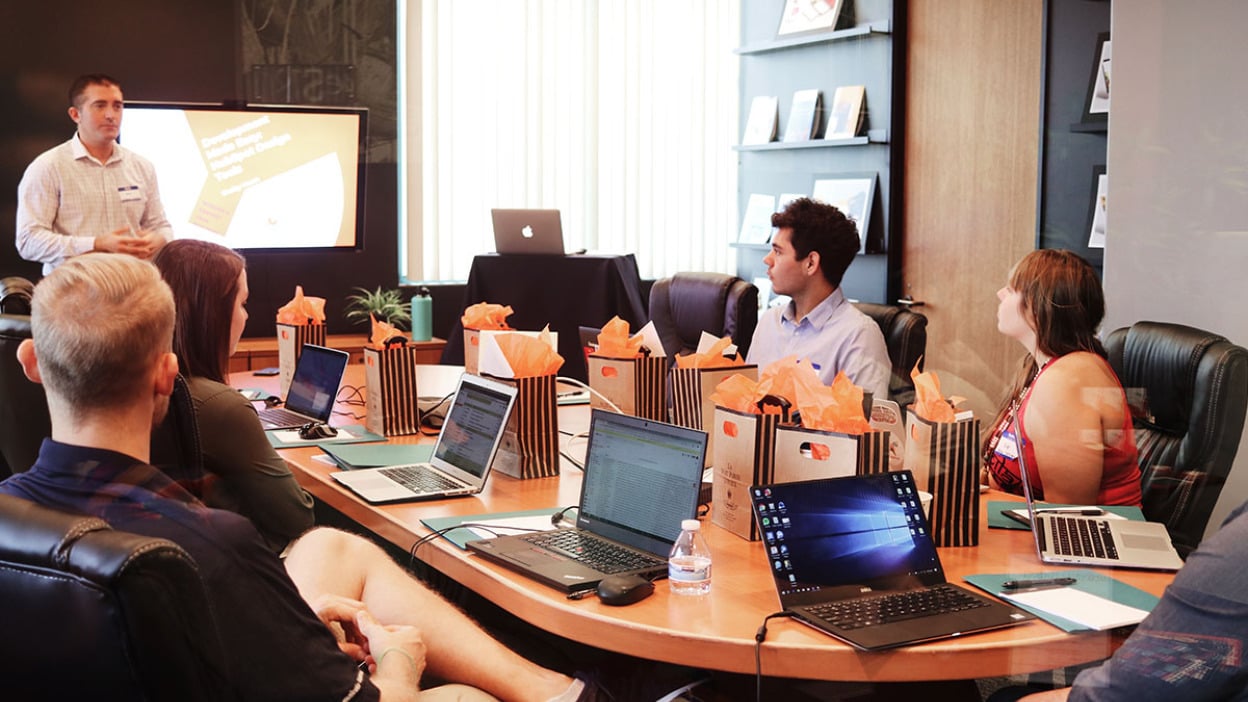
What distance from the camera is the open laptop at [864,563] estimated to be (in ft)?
5.62

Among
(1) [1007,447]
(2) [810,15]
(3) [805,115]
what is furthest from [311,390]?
(2) [810,15]

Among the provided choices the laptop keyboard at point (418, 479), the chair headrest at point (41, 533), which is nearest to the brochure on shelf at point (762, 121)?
the laptop keyboard at point (418, 479)

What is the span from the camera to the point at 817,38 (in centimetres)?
526

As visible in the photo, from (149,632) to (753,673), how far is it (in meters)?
0.89

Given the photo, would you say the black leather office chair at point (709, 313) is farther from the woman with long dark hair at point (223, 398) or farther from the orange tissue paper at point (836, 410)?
the orange tissue paper at point (836, 410)

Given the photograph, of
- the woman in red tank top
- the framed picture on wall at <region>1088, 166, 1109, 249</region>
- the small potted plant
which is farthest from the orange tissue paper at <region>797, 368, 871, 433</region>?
the small potted plant

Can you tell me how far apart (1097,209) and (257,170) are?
3.42 m

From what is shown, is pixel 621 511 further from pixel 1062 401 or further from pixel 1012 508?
pixel 1062 401

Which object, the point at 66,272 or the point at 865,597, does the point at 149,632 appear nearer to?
the point at 66,272

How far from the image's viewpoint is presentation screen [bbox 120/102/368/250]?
15.9ft

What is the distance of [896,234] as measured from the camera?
504 centimetres

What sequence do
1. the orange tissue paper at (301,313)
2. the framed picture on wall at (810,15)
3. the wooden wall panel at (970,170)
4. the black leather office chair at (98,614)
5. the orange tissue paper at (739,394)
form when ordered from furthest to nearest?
the framed picture on wall at (810,15), the wooden wall panel at (970,170), the orange tissue paper at (301,313), the orange tissue paper at (739,394), the black leather office chair at (98,614)

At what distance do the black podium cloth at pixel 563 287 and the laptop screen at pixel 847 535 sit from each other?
3.25m

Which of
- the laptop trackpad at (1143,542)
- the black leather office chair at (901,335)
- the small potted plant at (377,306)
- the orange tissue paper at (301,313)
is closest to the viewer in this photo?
the laptop trackpad at (1143,542)
